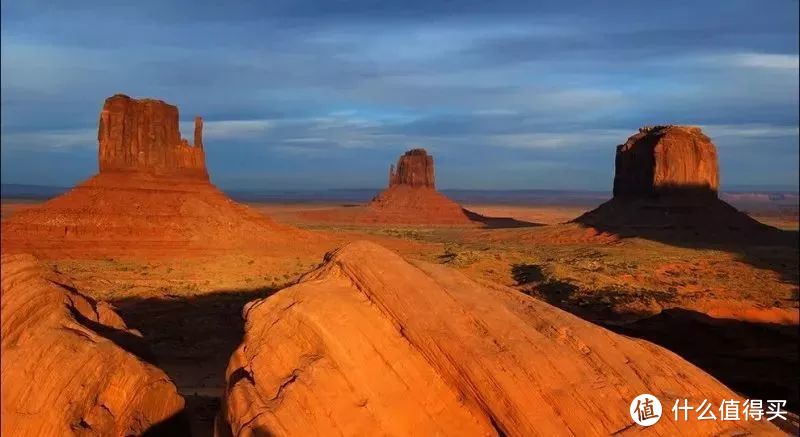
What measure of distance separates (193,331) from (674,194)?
53.0m

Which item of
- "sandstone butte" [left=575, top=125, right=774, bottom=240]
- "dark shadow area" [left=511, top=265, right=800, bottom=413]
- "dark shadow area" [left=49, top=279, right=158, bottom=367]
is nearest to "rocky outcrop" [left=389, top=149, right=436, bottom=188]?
"sandstone butte" [left=575, top=125, right=774, bottom=240]

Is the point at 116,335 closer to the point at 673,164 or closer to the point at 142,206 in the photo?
the point at 142,206

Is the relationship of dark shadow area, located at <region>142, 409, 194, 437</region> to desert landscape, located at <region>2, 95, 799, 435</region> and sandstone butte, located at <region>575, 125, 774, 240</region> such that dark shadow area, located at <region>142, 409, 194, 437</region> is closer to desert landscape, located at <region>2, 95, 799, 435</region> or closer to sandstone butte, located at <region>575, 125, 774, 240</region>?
desert landscape, located at <region>2, 95, 799, 435</region>

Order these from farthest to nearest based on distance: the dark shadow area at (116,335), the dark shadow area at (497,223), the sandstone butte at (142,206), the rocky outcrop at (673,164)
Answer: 1. the dark shadow area at (497,223)
2. the rocky outcrop at (673,164)
3. the sandstone butte at (142,206)
4. the dark shadow area at (116,335)

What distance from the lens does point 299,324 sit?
6930mm

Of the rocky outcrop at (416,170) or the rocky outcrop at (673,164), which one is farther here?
the rocky outcrop at (416,170)

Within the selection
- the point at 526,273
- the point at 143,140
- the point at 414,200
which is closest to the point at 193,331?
the point at 526,273

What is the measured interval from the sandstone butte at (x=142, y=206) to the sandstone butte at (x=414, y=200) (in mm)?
51230

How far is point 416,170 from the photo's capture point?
11088 cm

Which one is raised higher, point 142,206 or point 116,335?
point 142,206

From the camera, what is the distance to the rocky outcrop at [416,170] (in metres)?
111

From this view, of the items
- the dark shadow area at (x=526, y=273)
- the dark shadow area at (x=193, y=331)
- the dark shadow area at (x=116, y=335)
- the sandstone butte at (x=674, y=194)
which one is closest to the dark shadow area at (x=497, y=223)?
the sandstone butte at (x=674, y=194)

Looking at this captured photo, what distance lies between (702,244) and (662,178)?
37.2ft

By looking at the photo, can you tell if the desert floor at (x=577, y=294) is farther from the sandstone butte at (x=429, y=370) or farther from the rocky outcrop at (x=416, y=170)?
the rocky outcrop at (x=416, y=170)
